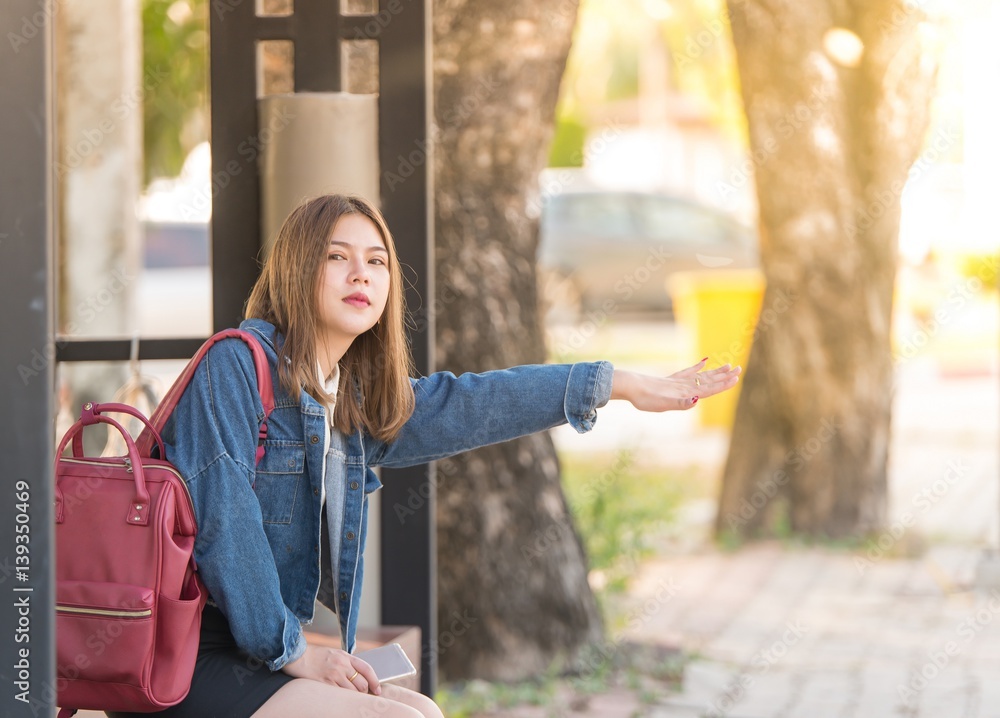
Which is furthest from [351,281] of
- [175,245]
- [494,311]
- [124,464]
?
[175,245]

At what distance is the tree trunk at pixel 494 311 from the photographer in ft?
16.2

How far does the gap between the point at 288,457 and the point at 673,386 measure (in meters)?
0.82

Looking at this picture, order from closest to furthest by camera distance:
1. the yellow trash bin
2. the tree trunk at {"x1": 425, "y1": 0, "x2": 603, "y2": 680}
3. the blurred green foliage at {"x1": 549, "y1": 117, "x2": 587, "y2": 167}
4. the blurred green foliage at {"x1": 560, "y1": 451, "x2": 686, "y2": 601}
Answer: the tree trunk at {"x1": 425, "y1": 0, "x2": 603, "y2": 680} < the blurred green foliage at {"x1": 560, "y1": 451, "x2": 686, "y2": 601} < the yellow trash bin < the blurred green foliage at {"x1": 549, "y1": 117, "x2": 587, "y2": 167}

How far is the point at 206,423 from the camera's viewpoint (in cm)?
236

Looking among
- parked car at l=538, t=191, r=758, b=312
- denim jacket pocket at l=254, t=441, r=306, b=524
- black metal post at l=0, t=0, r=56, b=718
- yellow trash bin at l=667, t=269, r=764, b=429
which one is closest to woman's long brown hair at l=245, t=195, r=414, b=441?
denim jacket pocket at l=254, t=441, r=306, b=524

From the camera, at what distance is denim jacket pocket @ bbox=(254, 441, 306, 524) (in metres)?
2.51

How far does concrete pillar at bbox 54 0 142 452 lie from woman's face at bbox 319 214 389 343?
4178mm

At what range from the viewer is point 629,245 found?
16984 millimetres

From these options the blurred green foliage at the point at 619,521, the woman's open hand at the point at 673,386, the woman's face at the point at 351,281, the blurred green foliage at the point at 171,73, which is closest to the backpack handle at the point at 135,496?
the woman's face at the point at 351,281

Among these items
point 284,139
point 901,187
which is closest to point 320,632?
point 284,139

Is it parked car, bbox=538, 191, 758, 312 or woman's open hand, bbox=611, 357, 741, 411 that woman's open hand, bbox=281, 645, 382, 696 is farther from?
parked car, bbox=538, 191, 758, 312

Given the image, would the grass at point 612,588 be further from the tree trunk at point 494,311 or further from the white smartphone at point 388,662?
the white smartphone at point 388,662

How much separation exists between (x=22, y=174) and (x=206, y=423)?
24.9 inches

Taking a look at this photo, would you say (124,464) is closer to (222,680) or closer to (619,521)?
(222,680)
